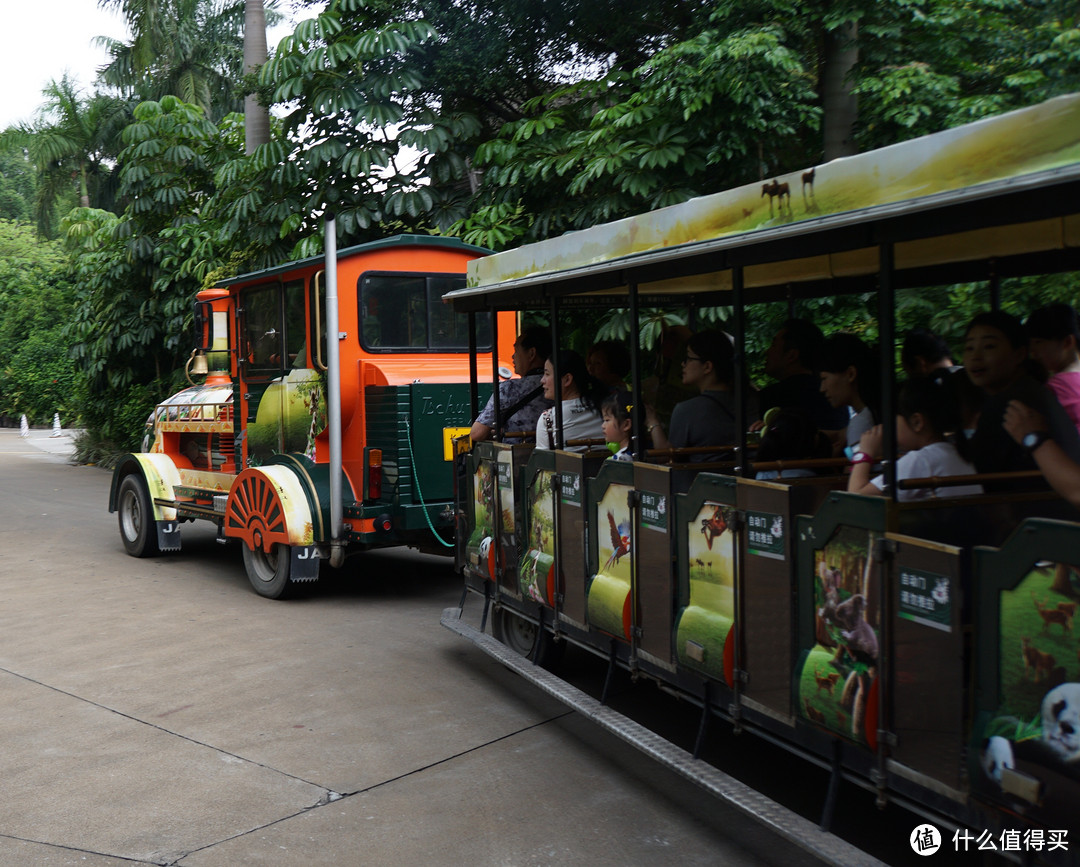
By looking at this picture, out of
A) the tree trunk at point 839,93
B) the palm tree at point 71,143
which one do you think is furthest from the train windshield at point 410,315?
the palm tree at point 71,143

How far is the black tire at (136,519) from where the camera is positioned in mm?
10000

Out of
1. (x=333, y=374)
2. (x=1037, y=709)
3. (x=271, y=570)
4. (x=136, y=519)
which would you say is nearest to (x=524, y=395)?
(x=333, y=374)

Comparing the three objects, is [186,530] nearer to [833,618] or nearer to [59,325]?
[833,618]

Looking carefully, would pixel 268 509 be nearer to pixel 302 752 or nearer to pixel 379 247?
pixel 379 247

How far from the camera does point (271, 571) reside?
8.28m

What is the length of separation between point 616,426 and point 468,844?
2.06 metres

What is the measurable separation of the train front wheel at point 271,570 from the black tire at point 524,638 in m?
2.17

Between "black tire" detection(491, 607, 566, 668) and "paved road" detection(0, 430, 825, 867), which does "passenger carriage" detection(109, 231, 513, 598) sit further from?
"black tire" detection(491, 607, 566, 668)

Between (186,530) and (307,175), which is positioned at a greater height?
(307,175)

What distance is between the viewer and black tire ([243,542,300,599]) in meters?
7.90

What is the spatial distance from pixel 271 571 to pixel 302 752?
360 cm

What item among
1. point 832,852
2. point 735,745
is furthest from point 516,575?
point 832,852

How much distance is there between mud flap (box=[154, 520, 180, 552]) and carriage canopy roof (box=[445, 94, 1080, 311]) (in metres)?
5.28

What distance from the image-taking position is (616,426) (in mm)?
5082
